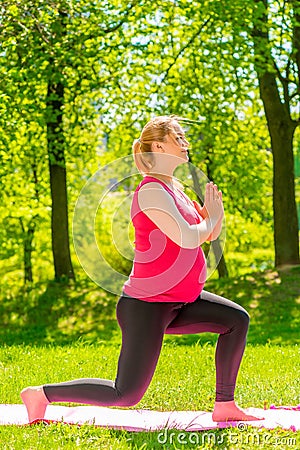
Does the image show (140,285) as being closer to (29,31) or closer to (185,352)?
(185,352)

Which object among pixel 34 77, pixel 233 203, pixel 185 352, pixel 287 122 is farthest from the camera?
pixel 233 203

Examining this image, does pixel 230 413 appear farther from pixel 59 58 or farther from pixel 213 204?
pixel 59 58

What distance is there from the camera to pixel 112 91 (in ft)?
53.7

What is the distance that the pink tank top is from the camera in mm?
4648

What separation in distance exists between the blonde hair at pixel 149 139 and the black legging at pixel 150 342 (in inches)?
34.0

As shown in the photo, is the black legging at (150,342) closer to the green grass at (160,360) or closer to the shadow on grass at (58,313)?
the green grass at (160,360)

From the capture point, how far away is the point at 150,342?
185 inches

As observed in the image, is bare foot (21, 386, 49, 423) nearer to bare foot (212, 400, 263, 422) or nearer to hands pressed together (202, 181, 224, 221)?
bare foot (212, 400, 263, 422)

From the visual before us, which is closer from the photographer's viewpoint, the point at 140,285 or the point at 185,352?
the point at 140,285

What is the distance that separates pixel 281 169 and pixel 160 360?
840cm

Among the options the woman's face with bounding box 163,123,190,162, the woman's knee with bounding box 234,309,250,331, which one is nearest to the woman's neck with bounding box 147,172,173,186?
the woman's face with bounding box 163,123,190,162

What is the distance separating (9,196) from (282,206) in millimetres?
7998

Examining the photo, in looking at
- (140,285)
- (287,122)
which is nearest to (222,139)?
(287,122)

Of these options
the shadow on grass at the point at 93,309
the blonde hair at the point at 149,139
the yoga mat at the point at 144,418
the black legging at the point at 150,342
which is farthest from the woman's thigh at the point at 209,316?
the shadow on grass at the point at 93,309
